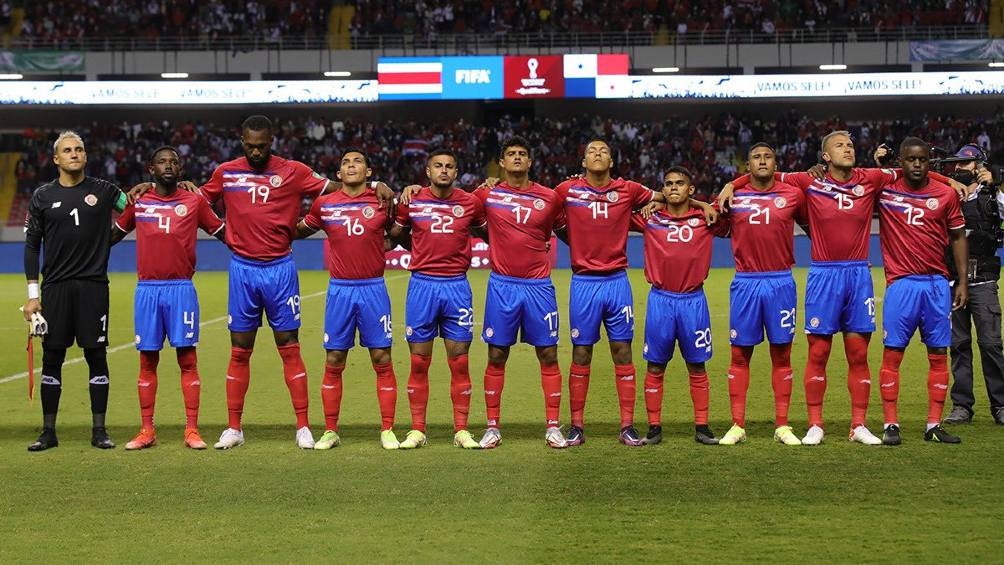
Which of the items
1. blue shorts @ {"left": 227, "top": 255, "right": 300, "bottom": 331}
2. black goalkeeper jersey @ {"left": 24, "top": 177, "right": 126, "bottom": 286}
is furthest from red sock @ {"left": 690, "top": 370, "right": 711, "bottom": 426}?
black goalkeeper jersey @ {"left": 24, "top": 177, "right": 126, "bottom": 286}

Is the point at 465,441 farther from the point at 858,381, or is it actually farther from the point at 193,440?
the point at 858,381

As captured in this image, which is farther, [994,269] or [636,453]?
[994,269]

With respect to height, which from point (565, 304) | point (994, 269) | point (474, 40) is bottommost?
point (565, 304)

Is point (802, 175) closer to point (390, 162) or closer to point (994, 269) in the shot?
point (994, 269)

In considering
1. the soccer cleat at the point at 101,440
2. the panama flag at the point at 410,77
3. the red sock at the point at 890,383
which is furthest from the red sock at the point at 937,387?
the panama flag at the point at 410,77

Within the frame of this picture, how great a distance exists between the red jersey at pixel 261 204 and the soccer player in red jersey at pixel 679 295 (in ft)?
8.01

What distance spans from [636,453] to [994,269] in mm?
3458

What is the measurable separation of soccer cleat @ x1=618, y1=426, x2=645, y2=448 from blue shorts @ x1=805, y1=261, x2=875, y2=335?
1387mm

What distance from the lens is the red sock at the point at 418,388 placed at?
8484 millimetres

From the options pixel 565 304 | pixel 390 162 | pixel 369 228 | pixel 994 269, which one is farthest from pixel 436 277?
pixel 390 162

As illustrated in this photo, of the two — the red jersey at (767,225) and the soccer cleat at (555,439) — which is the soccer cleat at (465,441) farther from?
the red jersey at (767,225)

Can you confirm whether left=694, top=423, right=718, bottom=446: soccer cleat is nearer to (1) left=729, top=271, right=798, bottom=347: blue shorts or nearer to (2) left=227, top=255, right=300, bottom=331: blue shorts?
(1) left=729, top=271, right=798, bottom=347: blue shorts

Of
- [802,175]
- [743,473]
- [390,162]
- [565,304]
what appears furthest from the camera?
[390,162]

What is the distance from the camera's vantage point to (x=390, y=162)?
3947 centimetres
